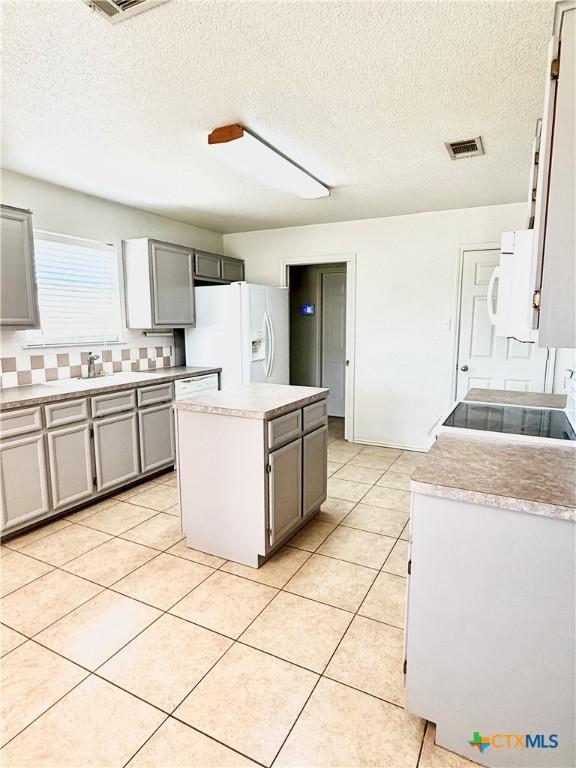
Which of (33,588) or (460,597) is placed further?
(33,588)

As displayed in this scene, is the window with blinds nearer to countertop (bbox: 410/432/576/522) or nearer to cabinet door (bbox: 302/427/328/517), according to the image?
cabinet door (bbox: 302/427/328/517)

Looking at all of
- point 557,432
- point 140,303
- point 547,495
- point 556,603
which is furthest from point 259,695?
point 140,303

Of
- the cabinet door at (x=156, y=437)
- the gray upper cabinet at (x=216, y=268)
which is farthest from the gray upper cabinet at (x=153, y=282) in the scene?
the cabinet door at (x=156, y=437)

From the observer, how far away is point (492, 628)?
127 centimetres

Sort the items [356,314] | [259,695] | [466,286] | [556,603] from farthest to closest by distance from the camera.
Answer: [356,314]
[466,286]
[259,695]
[556,603]

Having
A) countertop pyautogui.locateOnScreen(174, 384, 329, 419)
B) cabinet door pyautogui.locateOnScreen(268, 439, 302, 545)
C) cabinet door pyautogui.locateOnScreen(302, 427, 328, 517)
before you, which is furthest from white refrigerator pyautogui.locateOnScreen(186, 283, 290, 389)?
cabinet door pyautogui.locateOnScreen(268, 439, 302, 545)

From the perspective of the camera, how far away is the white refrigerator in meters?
4.43

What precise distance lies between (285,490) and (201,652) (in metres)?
0.96

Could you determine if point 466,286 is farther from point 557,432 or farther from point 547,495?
point 547,495

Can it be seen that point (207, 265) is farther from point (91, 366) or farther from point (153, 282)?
point (91, 366)

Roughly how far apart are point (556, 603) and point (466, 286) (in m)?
3.57

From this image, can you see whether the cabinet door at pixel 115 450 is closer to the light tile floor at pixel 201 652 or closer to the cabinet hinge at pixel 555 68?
the light tile floor at pixel 201 652

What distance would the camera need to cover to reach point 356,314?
15.7 ft

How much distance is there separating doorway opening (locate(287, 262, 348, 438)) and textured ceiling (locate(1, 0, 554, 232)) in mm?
3049
